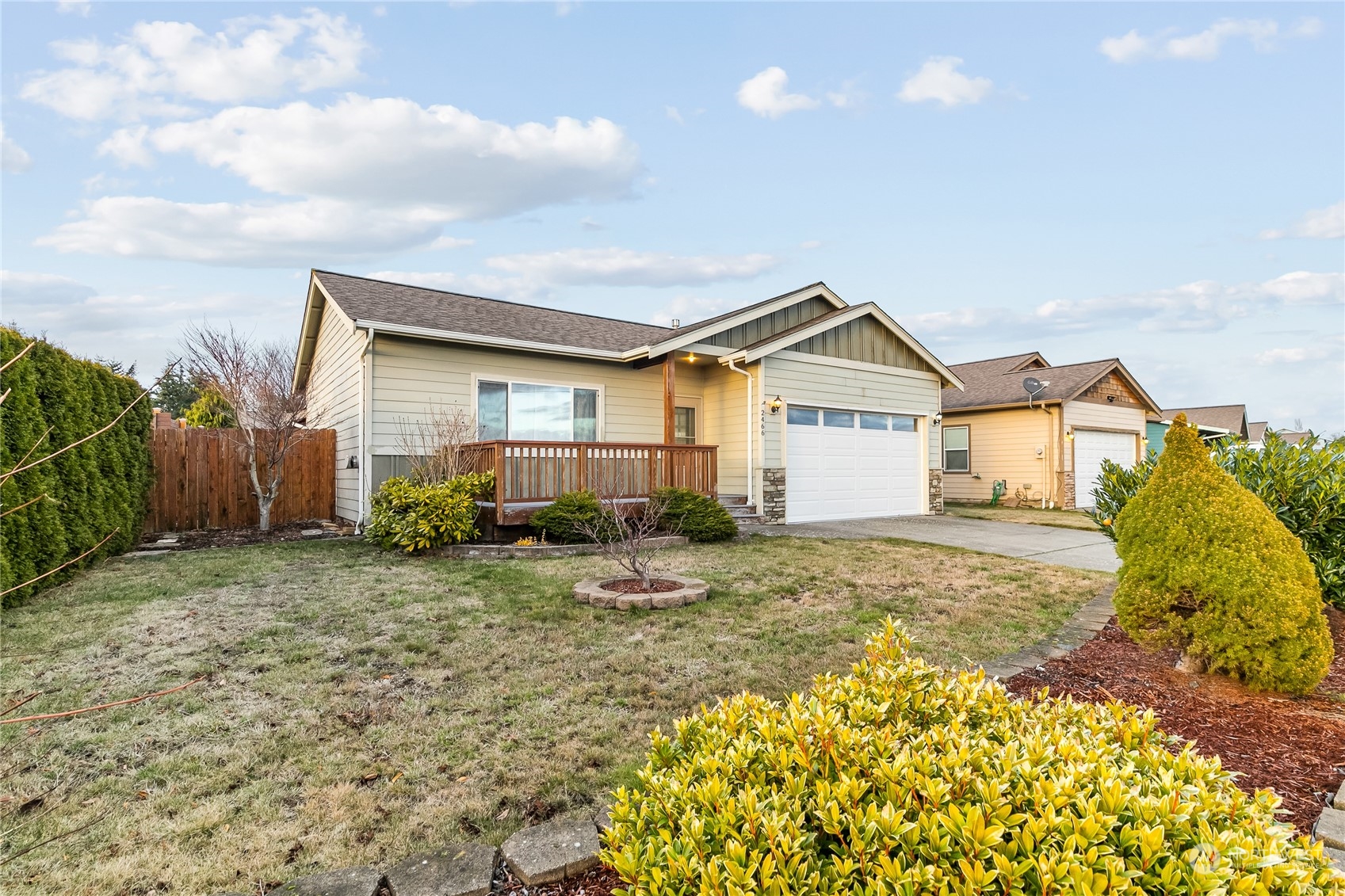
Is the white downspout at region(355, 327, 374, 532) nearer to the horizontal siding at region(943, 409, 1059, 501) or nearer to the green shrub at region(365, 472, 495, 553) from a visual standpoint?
the green shrub at region(365, 472, 495, 553)

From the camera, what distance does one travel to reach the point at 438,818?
2340mm

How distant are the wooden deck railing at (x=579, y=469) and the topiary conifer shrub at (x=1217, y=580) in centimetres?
663

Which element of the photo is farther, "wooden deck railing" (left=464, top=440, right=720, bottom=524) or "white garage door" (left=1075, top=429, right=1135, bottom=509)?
"white garage door" (left=1075, top=429, right=1135, bottom=509)

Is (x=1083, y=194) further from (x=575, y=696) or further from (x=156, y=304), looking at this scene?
(x=156, y=304)

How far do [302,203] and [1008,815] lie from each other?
605 inches

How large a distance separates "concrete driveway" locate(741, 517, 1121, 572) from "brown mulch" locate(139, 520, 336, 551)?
770 cm

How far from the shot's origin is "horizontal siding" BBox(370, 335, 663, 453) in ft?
32.7

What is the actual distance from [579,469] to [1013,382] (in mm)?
14866

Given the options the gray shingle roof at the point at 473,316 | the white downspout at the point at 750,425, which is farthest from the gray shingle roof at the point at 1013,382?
the gray shingle roof at the point at 473,316

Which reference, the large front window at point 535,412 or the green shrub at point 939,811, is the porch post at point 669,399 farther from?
the green shrub at point 939,811

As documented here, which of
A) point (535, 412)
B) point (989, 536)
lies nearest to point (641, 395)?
point (535, 412)

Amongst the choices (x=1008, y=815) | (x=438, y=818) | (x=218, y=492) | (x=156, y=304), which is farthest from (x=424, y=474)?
(x=156, y=304)

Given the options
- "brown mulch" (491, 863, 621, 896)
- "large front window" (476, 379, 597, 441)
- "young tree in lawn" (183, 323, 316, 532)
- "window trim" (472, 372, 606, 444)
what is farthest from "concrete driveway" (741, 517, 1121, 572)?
"young tree in lawn" (183, 323, 316, 532)

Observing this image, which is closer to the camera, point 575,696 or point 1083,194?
point 575,696
